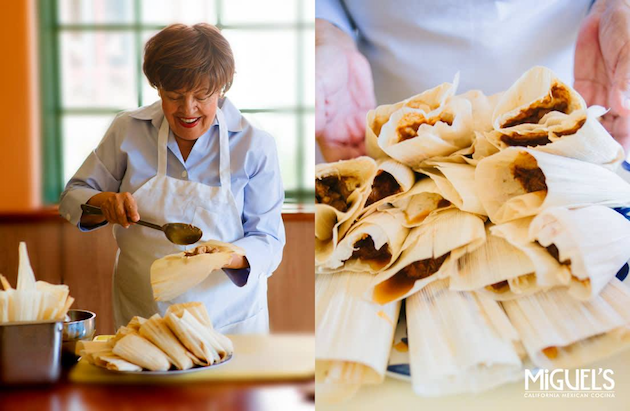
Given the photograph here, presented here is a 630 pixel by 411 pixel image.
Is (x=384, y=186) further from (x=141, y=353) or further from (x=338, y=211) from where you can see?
(x=141, y=353)

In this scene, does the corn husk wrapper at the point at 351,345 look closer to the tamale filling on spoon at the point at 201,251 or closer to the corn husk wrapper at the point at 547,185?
the corn husk wrapper at the point at 547,185

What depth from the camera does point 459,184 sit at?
2.62 ft

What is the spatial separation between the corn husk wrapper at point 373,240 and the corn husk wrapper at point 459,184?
0.22 feet

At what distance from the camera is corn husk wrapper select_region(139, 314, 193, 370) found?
3.53 feet

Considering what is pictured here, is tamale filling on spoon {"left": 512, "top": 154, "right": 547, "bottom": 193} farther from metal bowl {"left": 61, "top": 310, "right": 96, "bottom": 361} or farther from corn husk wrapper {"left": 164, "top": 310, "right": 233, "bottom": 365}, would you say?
metal bowl {"left": 61, "top": 310, "right": 96, "bottom": 361}

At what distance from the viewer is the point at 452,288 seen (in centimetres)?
79

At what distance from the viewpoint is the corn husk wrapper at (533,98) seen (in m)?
0.80

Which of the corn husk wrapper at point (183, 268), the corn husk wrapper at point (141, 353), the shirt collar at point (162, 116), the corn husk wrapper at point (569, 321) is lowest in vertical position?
the corn husk wrapper at point (141, 353)

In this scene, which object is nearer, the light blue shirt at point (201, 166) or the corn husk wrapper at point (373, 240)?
the corn husk wrapper at point (373, 240)

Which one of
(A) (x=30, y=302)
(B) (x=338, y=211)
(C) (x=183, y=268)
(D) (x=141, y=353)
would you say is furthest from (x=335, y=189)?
(C) (x=183, y=268)

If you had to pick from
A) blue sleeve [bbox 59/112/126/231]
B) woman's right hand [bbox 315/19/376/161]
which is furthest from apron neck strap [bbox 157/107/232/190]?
woman's right hand [bbox 315/19/376/161]

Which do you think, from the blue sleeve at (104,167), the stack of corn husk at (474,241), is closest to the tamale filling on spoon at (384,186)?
the stack of corn husk at (474,241)

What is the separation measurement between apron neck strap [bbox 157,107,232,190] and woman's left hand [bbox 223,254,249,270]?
27cm

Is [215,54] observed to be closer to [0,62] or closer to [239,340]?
[239,340]
